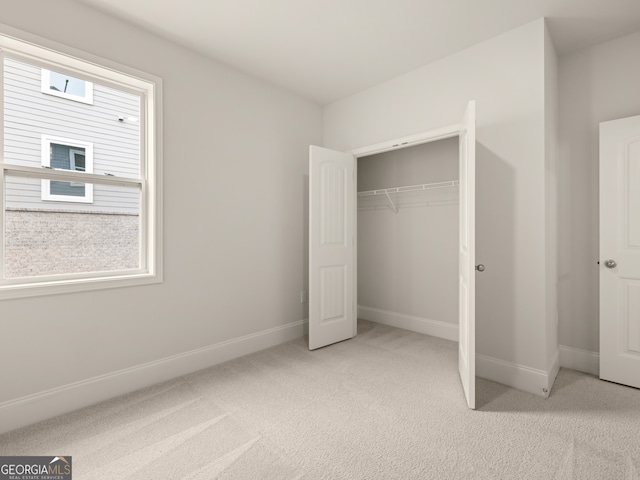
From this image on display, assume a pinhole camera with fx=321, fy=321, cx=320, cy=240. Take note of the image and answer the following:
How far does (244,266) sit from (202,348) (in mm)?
826

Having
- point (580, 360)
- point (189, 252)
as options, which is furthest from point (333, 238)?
point (580, 360)

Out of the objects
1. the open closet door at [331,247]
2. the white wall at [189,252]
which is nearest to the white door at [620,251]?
the open closet door at [331,247]

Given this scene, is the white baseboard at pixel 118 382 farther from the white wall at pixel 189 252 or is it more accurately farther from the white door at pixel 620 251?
Answer: the white door at pixel 620 251

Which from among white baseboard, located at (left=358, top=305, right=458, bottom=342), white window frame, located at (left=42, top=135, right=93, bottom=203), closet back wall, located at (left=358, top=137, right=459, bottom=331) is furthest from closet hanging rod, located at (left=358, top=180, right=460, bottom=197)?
white window frame, located at (left=42, top=135, right=93, bottom=203)

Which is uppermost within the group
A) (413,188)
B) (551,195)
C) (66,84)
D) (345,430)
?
(66,84)

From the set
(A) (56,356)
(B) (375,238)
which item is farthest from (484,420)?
(A) (56,356)

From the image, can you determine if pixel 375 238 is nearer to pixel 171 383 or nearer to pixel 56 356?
pixel 171 383

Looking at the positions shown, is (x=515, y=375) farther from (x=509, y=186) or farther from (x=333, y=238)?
(x=333, y=238)

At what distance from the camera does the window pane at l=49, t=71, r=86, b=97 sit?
2203 millimetres

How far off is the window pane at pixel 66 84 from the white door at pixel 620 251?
13.1ft

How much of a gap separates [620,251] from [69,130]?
13.8 ft

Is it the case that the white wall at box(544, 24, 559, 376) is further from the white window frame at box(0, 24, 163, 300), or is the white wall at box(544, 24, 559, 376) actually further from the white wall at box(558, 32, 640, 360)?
the white window frame at box(0, 24, 163, 300)

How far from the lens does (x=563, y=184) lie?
288cm

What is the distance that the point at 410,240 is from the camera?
3.89m
